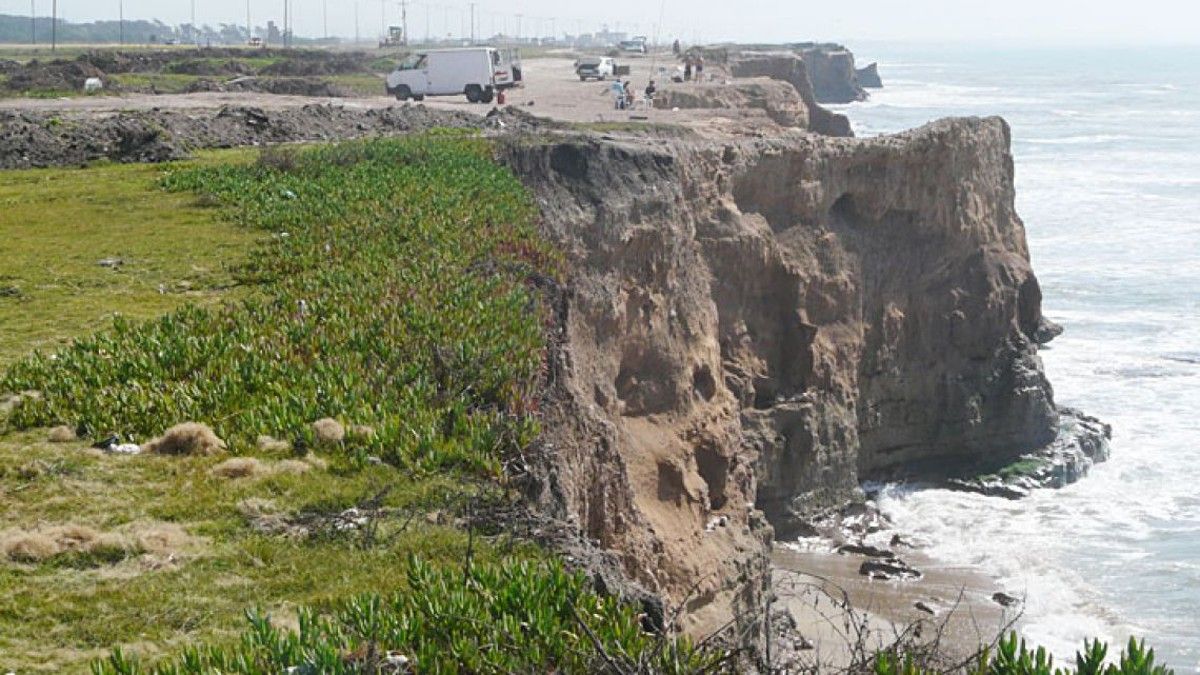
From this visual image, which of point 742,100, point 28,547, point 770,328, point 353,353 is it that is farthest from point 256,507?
point 742,100

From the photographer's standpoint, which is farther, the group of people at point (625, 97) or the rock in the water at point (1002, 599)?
the group of people at point (625, 97)

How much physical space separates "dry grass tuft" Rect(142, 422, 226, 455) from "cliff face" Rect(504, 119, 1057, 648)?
195 inches

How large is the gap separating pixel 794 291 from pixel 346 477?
18.8m

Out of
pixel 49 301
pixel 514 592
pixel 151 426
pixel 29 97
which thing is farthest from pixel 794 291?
pixel 29 97

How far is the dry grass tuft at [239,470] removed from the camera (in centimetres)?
1011

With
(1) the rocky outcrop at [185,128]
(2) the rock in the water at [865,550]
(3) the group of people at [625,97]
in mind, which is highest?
(3) the group of people at [625,97]

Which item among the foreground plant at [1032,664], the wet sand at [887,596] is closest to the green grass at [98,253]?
the wet sand at [887,596]

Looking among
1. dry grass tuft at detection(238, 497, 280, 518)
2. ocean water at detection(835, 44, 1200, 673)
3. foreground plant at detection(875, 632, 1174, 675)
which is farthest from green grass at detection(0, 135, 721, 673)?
ocean water at detection(835, 44, 1200, 673)

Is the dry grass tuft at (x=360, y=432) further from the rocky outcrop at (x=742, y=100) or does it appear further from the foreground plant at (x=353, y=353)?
the rocky outcrop at (x=742, y=100)

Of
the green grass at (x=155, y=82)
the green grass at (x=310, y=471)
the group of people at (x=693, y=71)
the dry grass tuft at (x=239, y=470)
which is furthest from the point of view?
the group of people at (x=693, y=71)

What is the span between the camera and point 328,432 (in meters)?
10.7

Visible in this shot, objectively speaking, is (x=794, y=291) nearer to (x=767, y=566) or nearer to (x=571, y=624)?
(x=767, y=566)

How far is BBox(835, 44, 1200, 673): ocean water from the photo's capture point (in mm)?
22656

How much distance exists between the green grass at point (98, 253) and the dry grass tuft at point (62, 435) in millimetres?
2644
